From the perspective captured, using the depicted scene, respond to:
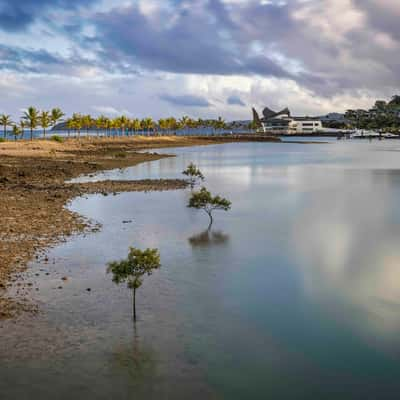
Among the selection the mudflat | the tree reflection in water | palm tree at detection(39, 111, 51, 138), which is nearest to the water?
the tree reflection in water

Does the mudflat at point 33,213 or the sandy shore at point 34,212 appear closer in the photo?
the mudflat at point 33,213

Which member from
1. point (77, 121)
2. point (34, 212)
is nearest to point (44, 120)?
point (77, 121)

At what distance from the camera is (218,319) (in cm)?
1509

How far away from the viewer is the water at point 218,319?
445 inches

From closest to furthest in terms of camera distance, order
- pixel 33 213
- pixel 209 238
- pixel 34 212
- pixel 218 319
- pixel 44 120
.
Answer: pixel 218 319 → pixel 209 238 → pixel 33 213 → pixel 34 212 → pixel 44 120

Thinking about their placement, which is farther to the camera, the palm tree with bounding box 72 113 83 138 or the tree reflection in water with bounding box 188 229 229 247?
the palm tree with bounding box 72 113 83 138

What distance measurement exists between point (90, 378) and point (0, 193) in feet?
86.4

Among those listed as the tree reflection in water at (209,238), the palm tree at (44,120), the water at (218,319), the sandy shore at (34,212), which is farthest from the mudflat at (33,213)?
the palm tree at (44,120)

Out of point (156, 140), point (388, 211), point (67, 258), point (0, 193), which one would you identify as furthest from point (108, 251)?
point (156, 140)

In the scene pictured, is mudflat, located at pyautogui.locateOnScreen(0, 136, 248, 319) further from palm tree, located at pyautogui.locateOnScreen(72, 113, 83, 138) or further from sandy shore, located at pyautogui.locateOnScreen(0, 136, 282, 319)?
palm tree, located at pyautogui.locateOnScreen(72, 113, 83, 138)

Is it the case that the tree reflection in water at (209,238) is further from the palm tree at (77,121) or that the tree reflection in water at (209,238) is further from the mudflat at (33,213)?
the palm tree at (77,121)

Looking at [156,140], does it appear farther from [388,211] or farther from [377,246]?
[377,246]

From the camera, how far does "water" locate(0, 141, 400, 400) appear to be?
37.1 ft

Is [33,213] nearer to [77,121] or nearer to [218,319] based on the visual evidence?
[218,319]
